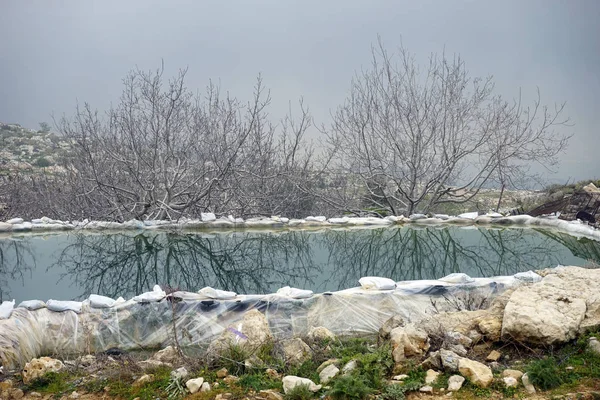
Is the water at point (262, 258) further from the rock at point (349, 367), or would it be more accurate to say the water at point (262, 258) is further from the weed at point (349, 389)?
the weed at point (349, 389)

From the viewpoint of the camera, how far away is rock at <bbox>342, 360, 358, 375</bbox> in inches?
137

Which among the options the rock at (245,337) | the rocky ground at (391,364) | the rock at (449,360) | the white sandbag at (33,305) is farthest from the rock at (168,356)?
the rock at (449,360)

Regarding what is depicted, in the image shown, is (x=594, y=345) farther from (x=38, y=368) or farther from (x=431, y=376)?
(x=38, y=368)

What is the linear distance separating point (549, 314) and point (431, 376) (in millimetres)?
1128

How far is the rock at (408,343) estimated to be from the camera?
11.9 feet

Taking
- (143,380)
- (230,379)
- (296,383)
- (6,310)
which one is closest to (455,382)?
(296,383)

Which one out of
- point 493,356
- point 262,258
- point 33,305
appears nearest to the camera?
point 493,356

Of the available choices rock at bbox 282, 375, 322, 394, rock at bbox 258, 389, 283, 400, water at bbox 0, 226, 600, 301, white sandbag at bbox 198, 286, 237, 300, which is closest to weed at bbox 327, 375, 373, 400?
rock at bbox 282, 375, 322, 394

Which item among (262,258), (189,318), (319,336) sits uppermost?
(262,258)

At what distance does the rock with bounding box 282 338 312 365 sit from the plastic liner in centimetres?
66

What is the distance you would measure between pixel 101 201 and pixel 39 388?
30.8 feet

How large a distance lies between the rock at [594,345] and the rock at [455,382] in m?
1.06

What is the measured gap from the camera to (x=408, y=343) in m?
3.67

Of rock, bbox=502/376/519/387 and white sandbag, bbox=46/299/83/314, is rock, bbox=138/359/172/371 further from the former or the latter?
rock, bbox=502/376/519/387
